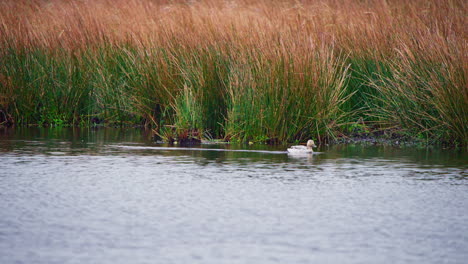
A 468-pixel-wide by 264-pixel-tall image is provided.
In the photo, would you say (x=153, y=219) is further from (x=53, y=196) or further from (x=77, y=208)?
(x=53, y=196)

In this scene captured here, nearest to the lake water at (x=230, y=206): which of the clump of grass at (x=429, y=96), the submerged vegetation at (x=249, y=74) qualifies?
the clump of grass at (x=429, y=96)

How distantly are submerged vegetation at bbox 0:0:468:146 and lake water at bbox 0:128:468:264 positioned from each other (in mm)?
941

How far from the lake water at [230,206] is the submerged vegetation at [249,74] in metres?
0.94

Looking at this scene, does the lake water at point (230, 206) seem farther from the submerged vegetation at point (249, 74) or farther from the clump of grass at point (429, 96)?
the submerged vegetation at point (249, 74)

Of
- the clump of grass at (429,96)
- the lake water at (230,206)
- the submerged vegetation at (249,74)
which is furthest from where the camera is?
the submerged vegetation at (249,74)

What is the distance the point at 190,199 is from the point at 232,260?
181 centimetres

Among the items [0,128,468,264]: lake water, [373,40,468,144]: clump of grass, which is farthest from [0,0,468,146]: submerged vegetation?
[0,128,468,264]: lake water

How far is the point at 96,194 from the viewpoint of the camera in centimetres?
658

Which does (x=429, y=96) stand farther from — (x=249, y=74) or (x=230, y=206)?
(x=230, y=206)

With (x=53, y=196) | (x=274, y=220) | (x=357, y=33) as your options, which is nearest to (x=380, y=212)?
(x=274, y=220)

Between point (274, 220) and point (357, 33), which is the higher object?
point (357, 33)

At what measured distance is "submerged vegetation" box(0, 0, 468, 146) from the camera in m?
10.3

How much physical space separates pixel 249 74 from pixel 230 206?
4.51 meters

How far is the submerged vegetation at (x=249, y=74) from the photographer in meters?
10.3
